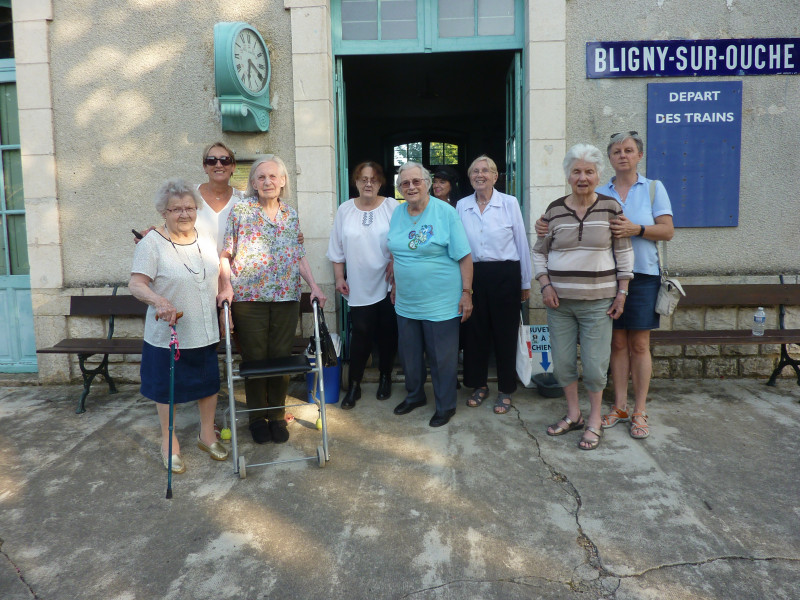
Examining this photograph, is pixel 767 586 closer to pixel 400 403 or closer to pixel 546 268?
pixel 546 268

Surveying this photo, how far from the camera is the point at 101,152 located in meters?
4.81

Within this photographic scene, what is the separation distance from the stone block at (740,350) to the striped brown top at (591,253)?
2128mm

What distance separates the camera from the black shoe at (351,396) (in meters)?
4.20

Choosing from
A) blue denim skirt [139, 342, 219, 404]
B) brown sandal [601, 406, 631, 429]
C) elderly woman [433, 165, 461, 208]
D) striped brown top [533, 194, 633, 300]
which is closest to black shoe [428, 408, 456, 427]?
brown sandal [601, 406, 631, 429]

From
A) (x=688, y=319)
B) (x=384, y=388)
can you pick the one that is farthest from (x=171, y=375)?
(x=688, y=319)

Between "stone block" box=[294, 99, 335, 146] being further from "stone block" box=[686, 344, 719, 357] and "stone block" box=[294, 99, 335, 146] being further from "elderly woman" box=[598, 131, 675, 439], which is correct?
"stone block" box=[686, 344, 719, 357]

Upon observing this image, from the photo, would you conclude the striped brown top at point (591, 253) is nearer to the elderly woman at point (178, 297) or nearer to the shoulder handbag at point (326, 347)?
the shoulder handbag at point (326, 347)

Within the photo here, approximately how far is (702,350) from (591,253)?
2.22m

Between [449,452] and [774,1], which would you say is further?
[774,1]

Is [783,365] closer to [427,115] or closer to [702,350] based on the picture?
[702,350]

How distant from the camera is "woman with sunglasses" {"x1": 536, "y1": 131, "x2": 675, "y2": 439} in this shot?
133 inches

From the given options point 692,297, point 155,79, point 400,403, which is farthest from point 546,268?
point 155,79

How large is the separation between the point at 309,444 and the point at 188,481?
0.75 meters

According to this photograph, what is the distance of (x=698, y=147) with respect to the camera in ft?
15.0
